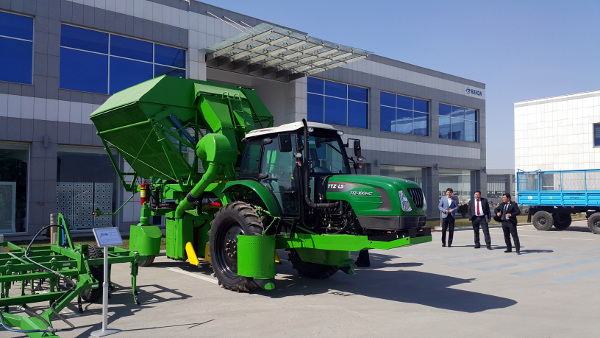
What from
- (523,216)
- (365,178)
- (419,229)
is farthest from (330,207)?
(523,216)

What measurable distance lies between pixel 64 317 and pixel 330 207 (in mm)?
3995

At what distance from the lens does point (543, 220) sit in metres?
23.0

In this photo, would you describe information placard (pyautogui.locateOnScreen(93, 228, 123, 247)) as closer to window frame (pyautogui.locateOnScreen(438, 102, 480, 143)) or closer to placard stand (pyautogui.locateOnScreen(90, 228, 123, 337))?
placard stand (pyautogui.locateOnScreen(90, 228, 123, 337))

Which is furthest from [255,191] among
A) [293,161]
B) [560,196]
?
[560,196]

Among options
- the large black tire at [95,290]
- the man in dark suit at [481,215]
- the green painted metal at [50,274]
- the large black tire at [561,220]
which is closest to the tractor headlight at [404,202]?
the green painted metal at [50,274]

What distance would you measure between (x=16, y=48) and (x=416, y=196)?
48.1ft

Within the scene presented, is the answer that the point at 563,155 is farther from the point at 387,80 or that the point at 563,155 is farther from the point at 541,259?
the point at 541,259

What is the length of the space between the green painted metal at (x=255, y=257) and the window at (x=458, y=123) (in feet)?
84.7

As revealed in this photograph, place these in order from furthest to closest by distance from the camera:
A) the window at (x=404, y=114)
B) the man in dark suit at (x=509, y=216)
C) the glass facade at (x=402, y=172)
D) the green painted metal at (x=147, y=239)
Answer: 1. the window at (x=404, y=114)
2. the glass facade at (x=402, y=172)
3. the man in dark suit at (x=509, y=216)
4. the green painted metal at (x=147, y=239)

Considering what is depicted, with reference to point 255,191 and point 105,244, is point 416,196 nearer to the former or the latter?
point 255,191

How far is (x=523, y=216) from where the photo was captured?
105 ft

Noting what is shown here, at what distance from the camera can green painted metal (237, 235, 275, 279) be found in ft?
25.7

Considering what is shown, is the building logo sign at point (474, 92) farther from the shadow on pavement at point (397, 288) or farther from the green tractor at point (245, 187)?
the green tractor at point (245, 187)

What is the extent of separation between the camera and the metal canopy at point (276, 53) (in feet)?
56.9
